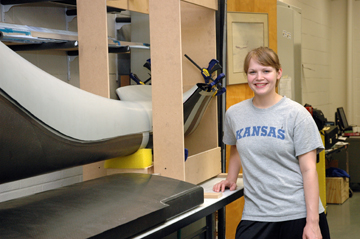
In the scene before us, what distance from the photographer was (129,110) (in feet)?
5.50

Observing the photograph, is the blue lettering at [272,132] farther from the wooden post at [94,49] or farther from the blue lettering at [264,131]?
the wooden post at [94,49]

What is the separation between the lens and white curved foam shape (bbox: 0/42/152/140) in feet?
3.70

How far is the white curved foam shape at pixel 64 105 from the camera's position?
3.70 feet

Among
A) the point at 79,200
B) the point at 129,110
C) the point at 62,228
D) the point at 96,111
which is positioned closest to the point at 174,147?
the point at 129,110

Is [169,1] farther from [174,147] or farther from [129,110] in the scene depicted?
[174,147]

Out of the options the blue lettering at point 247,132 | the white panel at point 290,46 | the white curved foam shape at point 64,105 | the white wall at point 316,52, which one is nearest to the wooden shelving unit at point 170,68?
the white curved foam shape at point 64,105

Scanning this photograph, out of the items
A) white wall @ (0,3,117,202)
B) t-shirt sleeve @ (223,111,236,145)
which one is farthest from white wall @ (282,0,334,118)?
t-shirt sleeve @ (223,111,236,145)

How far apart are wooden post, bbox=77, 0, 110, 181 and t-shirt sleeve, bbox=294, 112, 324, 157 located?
85 centimetres

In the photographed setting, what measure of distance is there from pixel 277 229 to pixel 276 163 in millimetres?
253

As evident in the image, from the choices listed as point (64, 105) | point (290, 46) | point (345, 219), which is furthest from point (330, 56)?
point (64, 105)

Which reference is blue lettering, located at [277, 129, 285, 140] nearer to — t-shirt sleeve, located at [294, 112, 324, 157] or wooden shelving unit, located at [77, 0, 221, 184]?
t-shirt sleeve, located at [294, 112, 324, 157]

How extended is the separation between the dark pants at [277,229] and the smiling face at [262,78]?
0.51m

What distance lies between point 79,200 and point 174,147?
0.54 m

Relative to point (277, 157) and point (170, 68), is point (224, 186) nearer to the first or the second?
point (277, 157)
